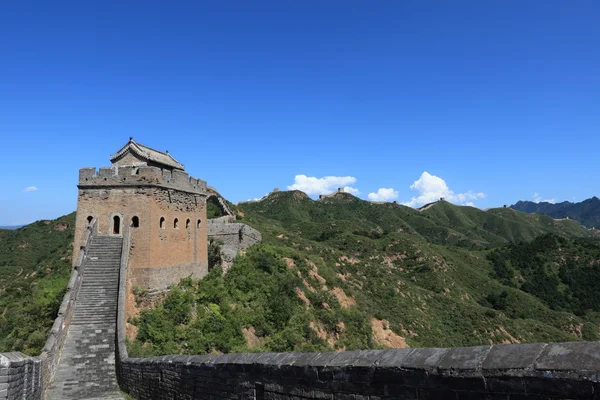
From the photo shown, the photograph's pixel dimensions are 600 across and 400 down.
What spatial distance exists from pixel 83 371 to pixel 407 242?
4508cm

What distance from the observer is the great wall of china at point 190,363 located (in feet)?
9.51

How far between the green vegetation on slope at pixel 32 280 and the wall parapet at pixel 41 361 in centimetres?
70

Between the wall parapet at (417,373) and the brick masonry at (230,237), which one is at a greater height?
the brick masonry at (230,237)

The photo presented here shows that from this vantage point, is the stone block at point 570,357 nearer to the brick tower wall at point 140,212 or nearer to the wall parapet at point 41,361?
the wall parapet at point 41,361

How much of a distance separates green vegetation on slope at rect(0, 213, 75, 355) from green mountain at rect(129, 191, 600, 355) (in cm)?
336

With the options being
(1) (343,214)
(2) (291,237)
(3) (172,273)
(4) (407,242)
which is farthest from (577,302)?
(3) (172,273)

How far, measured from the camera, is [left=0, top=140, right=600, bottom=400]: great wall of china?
9.51 feet

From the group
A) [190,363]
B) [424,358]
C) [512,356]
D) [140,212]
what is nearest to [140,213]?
[140,212]

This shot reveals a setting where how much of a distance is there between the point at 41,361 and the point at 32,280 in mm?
21077

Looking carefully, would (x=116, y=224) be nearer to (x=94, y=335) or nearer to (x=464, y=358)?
(x=94, y=335)

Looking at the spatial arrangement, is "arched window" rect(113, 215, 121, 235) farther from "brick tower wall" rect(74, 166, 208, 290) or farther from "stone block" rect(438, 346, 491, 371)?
"stone block" rect(438, 346, 491, 371)

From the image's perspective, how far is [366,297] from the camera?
100.0ft

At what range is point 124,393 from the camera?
11398 mm

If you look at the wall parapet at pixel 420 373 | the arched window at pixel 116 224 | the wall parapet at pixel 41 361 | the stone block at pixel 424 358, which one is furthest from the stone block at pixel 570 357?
the arched window at pixel 116 224
